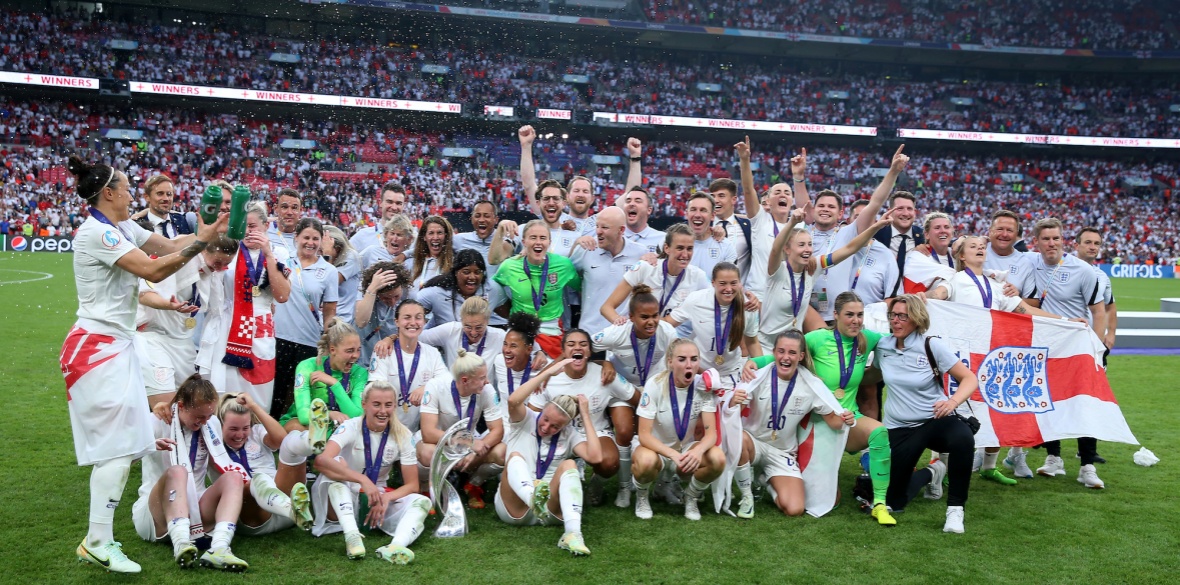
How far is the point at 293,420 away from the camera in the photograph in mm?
5512

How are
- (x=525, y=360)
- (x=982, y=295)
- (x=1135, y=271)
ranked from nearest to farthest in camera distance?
(x=525, y=360), (x=982, y=295), (x=1135, y=271)

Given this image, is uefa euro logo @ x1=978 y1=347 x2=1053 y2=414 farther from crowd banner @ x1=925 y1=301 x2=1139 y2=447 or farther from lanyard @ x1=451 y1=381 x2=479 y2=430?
lanyard @ x1=451 y1=381 x2=479 y2=430

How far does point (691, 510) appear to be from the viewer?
5.44m

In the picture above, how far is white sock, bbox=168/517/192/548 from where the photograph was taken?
433 centimetres

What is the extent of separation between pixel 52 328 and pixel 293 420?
10208 millimetres

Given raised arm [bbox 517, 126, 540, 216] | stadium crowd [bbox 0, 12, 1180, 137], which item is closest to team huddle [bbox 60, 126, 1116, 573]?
raised arm [bbox 517, 126, 540, 216]

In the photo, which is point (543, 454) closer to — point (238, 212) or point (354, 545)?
point (354, 545)

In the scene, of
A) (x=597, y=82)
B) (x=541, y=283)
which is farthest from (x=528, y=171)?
(x=597, y=82)

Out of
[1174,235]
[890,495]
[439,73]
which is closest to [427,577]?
[890,495]

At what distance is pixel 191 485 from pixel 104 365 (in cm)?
85

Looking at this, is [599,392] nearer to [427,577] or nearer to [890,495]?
[427,577]

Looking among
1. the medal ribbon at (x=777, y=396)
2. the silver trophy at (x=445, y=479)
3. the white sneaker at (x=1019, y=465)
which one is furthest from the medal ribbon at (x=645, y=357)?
the white sneaker at (x=1019, y=465)

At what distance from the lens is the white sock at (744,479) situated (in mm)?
5547

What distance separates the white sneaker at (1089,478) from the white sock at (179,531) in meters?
6.38
